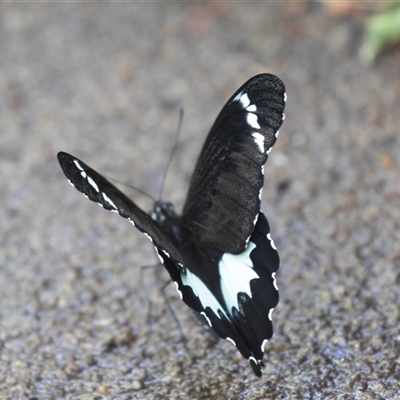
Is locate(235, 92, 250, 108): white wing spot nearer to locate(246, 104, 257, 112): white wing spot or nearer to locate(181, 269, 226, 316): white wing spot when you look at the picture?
locate(246, 104, 257, 112): white wing spot

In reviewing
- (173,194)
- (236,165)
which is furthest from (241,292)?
(173,194)

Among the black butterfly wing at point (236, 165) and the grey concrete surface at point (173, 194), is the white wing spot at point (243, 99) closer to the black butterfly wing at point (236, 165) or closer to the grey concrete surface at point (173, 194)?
the black butterfly wing at point (236, 165)

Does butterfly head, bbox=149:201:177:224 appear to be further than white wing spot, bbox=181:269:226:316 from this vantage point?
Yes

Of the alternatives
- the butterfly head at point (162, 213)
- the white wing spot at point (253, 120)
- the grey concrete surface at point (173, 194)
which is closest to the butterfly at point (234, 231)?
the white wing spot at point (253, 120)

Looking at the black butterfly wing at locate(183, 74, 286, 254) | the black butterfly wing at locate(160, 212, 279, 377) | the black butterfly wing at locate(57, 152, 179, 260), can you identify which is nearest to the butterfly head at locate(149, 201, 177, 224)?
the black butterfly wing at locate(183, 74, 286, 254)

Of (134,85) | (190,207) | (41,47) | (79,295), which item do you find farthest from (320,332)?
(41,47)
